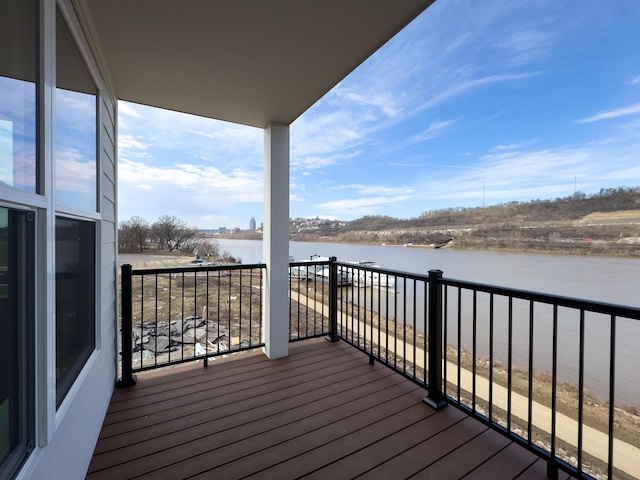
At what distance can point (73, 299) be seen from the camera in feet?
4.36

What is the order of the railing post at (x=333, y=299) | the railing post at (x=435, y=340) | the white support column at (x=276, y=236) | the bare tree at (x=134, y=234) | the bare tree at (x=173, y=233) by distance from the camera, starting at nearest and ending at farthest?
1. the railing post at (x=435, y=340)
2. the bare tree at (x=134, y=234)
3. the white support column at (x=276, y=236)
4. the railing post at (x=333, y=299)
5. the bare tree at (x=173, y=233)

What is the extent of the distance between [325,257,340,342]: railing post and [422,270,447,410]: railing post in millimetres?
1297

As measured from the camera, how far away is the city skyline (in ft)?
28.5

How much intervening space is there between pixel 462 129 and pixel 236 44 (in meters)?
20.4

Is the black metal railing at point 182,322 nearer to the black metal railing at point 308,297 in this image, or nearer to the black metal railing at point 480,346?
the black metal railing at point 480,346

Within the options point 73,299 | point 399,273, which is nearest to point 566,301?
point 399,273

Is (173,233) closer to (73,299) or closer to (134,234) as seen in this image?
(134,234)

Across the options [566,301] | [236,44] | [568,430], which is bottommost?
[568,430]

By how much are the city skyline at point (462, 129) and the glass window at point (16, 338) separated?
16.5 ft

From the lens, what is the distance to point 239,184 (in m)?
11.5

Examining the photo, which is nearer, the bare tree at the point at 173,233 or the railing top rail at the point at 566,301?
the railing top rail at the point at 566,301

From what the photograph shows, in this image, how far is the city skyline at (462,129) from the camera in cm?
870

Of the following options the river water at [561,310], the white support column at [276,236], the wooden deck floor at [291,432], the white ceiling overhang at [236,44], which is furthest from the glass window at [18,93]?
the river water at [561,310]

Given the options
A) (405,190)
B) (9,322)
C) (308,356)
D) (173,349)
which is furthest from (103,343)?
(405,190)
